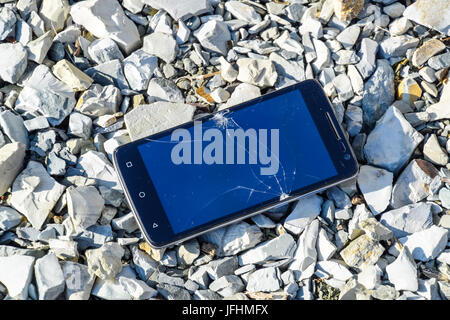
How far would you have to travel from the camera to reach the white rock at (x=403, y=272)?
1562 mm

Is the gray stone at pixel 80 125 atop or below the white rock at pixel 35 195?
atop

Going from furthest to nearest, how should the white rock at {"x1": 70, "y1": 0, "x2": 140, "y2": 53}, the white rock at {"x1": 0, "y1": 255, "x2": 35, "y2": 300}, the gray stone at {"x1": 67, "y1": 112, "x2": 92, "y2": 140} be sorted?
the white rock at {"x1": 70, "y1": 0, "x2": 140, "y2": 53} < the gray stone at {"x1": 67, "y1": 112, "x2": 92, "y2": 140} < the white rock at {"x1": 0, "y1": 255, "x2": 35, "y2": 300}

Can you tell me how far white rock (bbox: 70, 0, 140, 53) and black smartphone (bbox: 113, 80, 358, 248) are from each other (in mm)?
406

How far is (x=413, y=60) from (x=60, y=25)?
121 cm

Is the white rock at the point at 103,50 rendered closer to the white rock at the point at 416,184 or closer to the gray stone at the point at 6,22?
the gray stone at the point at 6,22

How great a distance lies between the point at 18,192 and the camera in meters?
1.69

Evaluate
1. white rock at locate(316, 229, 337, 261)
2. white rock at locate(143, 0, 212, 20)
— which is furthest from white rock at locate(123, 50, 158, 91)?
white rock at locate(316, 229, 337, 261)

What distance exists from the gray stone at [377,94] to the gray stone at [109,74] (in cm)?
81

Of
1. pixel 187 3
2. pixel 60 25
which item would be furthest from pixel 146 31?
pixel 60 25

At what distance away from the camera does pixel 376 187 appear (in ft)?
5.64

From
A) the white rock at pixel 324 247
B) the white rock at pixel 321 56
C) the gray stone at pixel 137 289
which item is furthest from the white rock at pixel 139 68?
the white rock at pixel 324 247

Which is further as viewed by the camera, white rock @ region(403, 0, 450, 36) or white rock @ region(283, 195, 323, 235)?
white rock @ region(403, 0, 450, 36)

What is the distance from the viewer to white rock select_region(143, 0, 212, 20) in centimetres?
191

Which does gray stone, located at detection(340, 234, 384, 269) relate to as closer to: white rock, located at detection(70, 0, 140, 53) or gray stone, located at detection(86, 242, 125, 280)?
gray stone, located at detection(86, 242, 125, 280)
